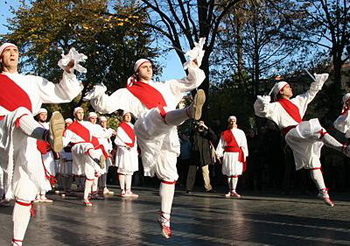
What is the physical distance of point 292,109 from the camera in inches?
345

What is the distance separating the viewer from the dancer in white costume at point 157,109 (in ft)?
20.6

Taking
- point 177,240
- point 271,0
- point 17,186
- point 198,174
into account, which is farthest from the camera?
point 271,0

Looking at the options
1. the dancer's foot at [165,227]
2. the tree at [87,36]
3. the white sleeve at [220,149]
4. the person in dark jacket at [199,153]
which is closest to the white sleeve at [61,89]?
the dancer's foot at [165,227]

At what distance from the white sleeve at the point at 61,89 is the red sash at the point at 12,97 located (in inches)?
9.2

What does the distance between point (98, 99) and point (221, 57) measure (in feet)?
64.3

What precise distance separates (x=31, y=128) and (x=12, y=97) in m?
0.67

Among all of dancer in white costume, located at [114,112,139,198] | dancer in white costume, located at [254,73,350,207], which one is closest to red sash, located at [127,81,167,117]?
dancer in white costume, located at [254,73,350,207]

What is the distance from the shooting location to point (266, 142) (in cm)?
1487

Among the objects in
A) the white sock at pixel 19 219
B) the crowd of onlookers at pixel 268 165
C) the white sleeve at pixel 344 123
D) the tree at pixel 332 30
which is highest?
the tree at pixel 332 30

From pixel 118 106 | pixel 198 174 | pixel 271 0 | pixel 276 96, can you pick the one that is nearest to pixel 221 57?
pixel 271 0

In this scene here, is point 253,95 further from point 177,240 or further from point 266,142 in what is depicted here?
point 177,240

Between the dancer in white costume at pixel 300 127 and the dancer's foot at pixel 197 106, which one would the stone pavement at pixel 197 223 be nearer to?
the dancer in white costume at pixel 300 127

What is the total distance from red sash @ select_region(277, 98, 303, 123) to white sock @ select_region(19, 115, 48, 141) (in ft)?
16.0

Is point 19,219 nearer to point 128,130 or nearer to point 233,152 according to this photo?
point 128,130
